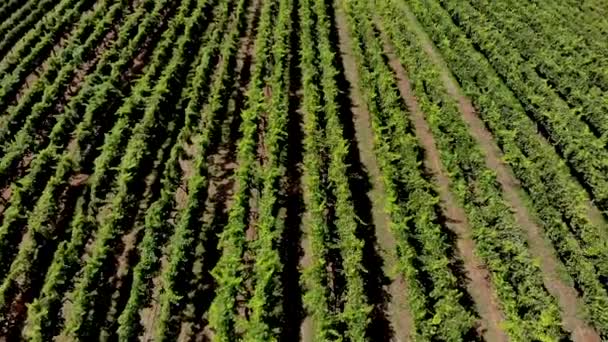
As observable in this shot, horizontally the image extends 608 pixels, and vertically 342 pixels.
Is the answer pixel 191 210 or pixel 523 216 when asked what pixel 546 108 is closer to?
pixel 523 216

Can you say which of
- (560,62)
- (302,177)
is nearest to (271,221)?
(302,177)

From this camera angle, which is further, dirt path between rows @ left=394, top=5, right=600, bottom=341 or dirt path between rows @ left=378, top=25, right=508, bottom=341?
dirt path between rows @ left=394, top=5, right=600, bottom=341

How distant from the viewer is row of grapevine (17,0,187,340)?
24781mm

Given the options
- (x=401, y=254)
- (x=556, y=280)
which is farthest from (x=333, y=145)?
(x=556, y=280)

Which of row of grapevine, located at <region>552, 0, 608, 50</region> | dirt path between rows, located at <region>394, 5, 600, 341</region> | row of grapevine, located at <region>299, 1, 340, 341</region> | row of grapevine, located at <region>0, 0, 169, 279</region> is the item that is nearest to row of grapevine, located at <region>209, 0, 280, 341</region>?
→ row of grapevine, located at <region>299, 1, 340, 341</region>

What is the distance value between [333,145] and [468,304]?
11.7m

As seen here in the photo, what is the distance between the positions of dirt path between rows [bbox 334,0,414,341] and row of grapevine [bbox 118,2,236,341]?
404 inches

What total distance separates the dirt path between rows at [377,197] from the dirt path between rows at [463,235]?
3.25 metres

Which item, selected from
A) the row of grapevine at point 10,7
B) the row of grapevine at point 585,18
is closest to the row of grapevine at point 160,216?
the row of grapevine at point 10,7

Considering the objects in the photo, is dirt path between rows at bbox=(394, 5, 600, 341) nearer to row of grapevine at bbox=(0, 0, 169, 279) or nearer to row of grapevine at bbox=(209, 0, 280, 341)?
row of grapevine at bbox=(209, 0, 280, 341)

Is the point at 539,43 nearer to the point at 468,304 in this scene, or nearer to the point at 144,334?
the point at 468,304

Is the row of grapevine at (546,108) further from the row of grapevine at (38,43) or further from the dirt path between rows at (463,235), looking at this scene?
the row of grapevine at (38,43)

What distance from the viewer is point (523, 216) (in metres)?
32.4

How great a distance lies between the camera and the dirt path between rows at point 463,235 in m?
27.1
